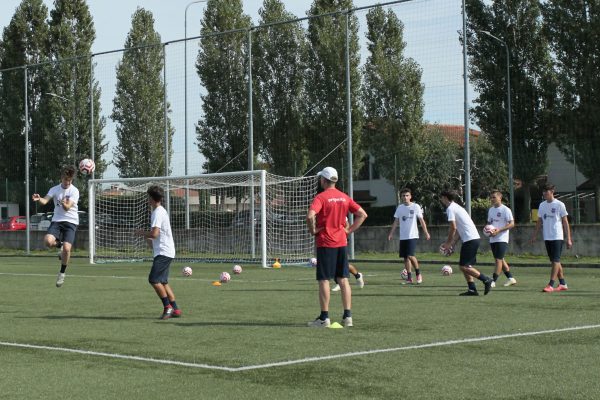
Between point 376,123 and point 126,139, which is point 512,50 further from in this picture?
point 126,139

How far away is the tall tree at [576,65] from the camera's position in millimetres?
38656

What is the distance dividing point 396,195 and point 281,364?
30686 millimetres

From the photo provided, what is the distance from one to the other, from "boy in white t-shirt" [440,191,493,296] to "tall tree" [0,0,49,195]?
124 ft

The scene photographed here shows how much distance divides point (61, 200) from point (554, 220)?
9619 millimetres

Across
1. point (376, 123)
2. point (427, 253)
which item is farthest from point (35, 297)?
point (376, 123)

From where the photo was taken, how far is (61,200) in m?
19.3

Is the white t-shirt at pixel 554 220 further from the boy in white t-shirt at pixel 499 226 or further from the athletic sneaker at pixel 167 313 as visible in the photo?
the athletic sneaker at pixel 167 313

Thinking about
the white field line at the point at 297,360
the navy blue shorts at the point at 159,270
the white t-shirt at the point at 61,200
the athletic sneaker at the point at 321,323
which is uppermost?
the white t-shirt at the point at 61,200

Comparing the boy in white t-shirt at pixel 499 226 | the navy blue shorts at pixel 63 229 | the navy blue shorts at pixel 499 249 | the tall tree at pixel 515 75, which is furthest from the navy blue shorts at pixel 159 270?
the tall tree at pixel 515 75

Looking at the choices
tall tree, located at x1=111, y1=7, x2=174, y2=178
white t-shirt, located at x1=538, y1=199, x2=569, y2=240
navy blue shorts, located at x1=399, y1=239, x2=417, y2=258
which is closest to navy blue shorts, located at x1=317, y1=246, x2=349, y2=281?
white t-shirt, located at x1=538, y1=199, x2=569, y2=240

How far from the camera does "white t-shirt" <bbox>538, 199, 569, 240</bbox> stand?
19.2 metres

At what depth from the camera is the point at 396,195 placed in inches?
1575

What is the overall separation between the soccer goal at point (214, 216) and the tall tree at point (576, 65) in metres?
11.2

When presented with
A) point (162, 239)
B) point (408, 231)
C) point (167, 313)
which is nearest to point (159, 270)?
point (162, 239)
